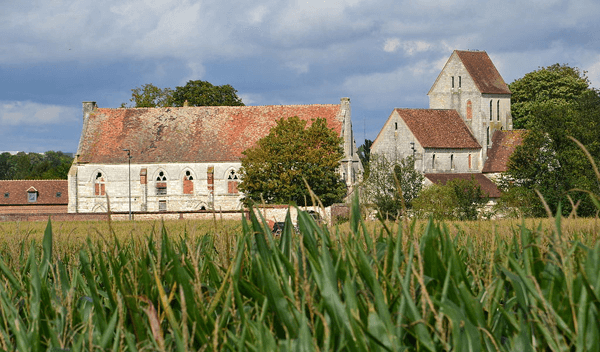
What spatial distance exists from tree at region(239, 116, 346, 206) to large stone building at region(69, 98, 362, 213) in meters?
7.59

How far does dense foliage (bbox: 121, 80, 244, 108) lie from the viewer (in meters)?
68.0

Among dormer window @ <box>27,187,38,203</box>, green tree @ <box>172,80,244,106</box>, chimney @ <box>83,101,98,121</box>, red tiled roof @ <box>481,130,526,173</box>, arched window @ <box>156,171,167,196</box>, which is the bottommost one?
dormer window @ <box>27,187,38,203</box>

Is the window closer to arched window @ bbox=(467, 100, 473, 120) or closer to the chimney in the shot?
the chimney

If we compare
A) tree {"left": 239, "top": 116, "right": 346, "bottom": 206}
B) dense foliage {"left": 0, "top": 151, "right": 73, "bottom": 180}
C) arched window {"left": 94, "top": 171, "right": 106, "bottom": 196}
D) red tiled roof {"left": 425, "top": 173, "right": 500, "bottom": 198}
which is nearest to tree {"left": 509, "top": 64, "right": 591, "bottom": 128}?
red tiled roof {"left": 425, "top": 173, "right": 500, "bottom": 198}

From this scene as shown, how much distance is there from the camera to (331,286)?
7.29 feet

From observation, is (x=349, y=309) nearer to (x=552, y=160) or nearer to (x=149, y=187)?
(x=552, y=160)

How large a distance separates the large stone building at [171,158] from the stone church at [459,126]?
7705 millimetres

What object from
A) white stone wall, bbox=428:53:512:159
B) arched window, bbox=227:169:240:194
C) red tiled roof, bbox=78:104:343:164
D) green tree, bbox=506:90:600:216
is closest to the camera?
green tree, bbox=506:90:600:216

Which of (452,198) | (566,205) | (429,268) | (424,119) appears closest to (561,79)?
(424,119)

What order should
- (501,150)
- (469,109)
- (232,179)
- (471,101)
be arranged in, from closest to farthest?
(232,179) < (501,150) < (471,101) < (469,109)

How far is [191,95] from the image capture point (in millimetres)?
68000

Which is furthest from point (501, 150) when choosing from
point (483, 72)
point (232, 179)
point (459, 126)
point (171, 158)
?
point (171, 158)

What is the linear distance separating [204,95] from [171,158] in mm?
12690

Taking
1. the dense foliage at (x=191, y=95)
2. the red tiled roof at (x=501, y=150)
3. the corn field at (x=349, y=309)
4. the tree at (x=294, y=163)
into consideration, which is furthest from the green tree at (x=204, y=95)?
the corn field at (x=349, y=309)
